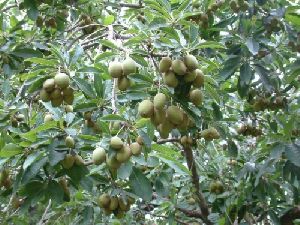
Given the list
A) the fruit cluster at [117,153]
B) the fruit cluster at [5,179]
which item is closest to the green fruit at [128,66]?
the fruit cluster at [117,153]

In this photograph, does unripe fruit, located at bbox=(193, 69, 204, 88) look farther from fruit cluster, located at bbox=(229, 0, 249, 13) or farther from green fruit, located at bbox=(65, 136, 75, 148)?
fruit cluster, located at bbox=(229, 0, 249, 13)

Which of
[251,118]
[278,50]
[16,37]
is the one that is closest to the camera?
[16,37]

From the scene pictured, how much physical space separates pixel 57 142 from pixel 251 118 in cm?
176

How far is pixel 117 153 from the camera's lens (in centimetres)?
139

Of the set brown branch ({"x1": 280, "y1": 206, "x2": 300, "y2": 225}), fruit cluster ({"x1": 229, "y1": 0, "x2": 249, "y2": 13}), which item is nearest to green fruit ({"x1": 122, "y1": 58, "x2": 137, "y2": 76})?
fruit cluster ({"x1": 229, "y1": 0, "x2": 249, "y2": 13})

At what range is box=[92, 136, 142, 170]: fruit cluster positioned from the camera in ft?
4.51

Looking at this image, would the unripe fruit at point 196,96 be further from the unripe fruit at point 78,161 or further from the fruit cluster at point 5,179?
the fruit cluster at point 5,179

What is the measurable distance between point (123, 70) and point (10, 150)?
514 millimetres

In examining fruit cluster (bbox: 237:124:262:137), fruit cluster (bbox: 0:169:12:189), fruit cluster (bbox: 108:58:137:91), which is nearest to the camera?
fruit cluster (bbox: 108:58:137:91)

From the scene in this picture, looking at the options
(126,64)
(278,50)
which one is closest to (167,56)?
(126,64)

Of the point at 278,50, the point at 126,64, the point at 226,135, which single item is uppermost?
the point at 126,64

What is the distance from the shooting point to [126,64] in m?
1.48

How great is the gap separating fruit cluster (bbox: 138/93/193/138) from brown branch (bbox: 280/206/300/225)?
63.5 inches

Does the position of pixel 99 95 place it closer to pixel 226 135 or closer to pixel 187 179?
pixel 226 135
